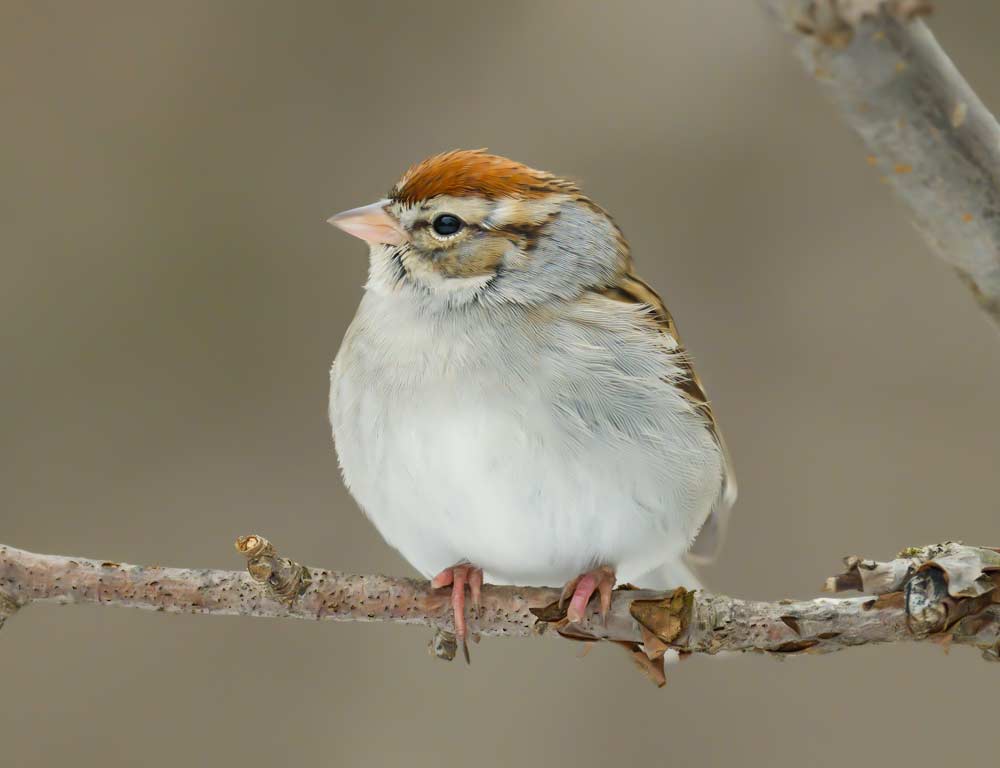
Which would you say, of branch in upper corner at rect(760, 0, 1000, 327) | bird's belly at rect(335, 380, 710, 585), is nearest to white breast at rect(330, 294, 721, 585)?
bird's belly at rect(335, 380, 710, 585)

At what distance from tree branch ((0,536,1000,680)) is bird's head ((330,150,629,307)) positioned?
14.1 inches

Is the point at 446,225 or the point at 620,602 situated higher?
the point at 446,225

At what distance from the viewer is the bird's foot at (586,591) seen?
4.19 ft

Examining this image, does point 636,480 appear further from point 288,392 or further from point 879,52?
point 288,392

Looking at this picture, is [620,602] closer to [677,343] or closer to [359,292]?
[677,343]

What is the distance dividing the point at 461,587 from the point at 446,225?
43 centimetres

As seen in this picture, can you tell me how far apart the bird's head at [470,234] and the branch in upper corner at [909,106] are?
0.68m

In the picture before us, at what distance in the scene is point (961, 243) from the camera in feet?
2.63

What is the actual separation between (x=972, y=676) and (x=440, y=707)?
1072mm

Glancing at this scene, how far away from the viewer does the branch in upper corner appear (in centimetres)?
68

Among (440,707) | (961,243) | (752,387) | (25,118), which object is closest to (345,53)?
(25,118)

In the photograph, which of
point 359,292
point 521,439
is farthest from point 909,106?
point 359,292

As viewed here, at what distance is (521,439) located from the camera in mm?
1315

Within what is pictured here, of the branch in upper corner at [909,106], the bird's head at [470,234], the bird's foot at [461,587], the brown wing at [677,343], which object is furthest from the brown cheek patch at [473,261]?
the branch in upper corner at [909,106]
